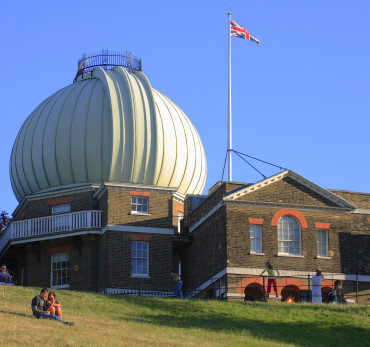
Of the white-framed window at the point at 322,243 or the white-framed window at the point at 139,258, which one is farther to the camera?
the white-framed window at the point at 139,258

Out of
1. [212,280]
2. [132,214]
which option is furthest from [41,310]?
[132,214]

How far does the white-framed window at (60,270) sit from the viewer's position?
5419 cm

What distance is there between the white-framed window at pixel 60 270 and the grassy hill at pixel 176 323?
967 cm

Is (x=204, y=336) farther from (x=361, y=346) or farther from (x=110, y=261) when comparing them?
(x=110, y=261)

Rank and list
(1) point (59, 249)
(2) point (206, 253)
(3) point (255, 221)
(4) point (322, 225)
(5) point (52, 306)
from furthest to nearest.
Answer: (1) point (59, 249) < (2) point (206, 253) < (4) point (322, 225) < (3) point (255, 221) < (5) point (52, 306)

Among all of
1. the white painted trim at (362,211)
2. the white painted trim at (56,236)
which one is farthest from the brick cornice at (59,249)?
the white painted trim at (362,211)

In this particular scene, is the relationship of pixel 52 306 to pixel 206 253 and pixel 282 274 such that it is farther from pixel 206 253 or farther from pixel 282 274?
pixel 206 253

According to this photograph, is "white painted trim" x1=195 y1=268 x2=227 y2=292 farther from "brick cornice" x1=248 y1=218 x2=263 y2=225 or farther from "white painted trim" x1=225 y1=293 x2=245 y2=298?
"brick cornice" x1=248 y1=218 x2=263 y2=225

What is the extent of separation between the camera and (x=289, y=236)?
167 feet

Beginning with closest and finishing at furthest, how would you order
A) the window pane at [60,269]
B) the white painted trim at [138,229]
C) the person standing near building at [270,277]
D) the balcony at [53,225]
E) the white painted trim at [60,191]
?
the person standing near building at [270,277] → the white painted trim at [138,229] → the balcony at [53,225] → the window pane at [60,269] → the white painted trim at [60,191]

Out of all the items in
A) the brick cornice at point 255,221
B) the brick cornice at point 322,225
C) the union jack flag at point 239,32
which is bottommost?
the brick cornice at point 322,225

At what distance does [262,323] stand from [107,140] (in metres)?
19.6

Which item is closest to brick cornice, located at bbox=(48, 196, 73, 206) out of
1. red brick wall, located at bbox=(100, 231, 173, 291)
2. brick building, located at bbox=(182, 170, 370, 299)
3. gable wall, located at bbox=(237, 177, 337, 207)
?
red brick wall, located at bbox=(100, 231, 173, 291)

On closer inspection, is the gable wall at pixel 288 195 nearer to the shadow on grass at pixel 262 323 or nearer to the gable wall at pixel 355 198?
the gable wall at pixel 355 198
